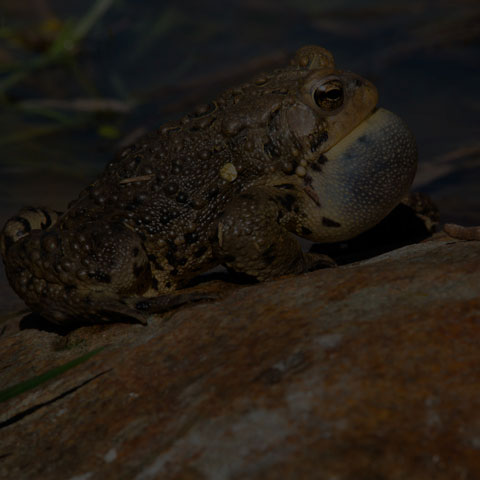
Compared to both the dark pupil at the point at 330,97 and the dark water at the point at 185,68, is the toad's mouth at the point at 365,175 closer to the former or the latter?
the dark pupil at the point at 330,97

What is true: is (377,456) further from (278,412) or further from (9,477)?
(9,477)

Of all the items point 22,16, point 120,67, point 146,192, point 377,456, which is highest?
point 22,16

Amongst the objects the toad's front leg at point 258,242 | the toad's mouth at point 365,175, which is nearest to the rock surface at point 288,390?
the toad's front leg at point 258,242

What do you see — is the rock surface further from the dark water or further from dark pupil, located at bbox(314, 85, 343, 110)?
the dark water

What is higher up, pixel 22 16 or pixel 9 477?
pixel 22 16

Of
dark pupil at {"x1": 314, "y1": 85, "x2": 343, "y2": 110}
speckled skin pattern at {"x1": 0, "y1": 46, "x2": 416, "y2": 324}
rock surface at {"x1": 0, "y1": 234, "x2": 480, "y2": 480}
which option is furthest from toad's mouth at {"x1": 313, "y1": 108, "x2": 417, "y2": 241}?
rock surface at {"x1": 0, "y1": 234, "x2": 480, "y2": 480}

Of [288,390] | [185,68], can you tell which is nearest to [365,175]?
[288,390]

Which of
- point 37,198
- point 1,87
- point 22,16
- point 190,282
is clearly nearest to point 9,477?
point 190,282
